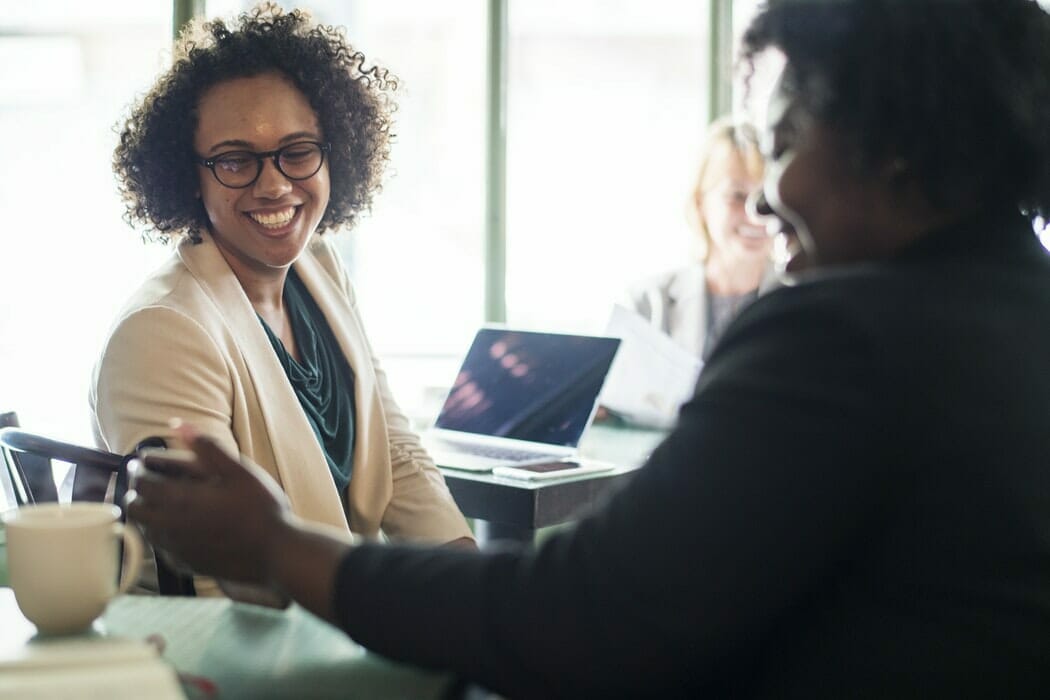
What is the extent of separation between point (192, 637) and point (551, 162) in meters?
3.55

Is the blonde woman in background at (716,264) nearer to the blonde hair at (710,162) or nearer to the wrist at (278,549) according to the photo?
the blonde hair at (710,162)

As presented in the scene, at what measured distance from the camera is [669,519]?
81 cm

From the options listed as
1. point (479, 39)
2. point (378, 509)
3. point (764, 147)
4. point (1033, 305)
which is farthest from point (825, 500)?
point (479, 39)

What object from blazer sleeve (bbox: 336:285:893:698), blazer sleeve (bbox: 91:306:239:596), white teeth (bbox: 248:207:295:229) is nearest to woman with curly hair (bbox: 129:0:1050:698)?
blazer sleeve (bbox: 336:285:893:698)

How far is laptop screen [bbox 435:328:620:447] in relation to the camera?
2590mm

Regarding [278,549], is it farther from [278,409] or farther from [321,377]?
[321,377]

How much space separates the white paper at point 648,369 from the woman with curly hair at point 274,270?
810 mm

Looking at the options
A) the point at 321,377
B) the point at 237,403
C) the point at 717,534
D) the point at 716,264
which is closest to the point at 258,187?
the point at 321,377

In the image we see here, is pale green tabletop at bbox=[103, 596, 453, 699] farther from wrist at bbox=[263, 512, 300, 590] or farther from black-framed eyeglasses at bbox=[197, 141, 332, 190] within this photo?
black-framed eyeglasses at bbox=[197, 141, 332, 190]

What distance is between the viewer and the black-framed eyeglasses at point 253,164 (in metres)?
2.13

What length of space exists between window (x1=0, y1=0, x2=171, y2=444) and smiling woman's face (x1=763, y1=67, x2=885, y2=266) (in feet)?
9.66

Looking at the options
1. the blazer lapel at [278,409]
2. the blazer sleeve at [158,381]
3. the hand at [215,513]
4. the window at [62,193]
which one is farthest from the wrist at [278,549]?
the window at [62,193]

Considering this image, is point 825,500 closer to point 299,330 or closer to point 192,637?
point 192,637

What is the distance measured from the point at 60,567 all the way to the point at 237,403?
0.78 meters
